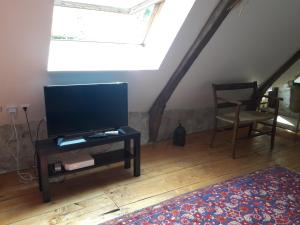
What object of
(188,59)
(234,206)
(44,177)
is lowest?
(234,206)

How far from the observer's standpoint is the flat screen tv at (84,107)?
7.66 ft

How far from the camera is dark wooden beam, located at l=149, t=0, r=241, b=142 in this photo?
7.40 feet

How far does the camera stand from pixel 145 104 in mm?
3375

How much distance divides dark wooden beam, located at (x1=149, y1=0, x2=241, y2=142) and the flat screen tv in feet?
2.17

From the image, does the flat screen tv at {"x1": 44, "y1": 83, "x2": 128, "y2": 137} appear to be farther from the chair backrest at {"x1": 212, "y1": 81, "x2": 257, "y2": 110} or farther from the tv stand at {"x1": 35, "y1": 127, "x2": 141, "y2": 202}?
the chair backrest at {"x1": 212, "y1": 81, "x2": 257, "y2": 110}

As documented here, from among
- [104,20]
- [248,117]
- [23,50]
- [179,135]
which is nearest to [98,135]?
[23,50]

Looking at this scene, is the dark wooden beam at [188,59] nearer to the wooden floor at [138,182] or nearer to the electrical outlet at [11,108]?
the wooden floor at [138,182]

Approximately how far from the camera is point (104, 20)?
2.58 metres

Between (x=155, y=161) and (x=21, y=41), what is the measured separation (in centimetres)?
195

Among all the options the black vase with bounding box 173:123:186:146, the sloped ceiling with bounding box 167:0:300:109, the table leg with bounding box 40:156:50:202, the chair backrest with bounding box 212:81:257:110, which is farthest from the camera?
the black vase with bounding box 173:123:186:146

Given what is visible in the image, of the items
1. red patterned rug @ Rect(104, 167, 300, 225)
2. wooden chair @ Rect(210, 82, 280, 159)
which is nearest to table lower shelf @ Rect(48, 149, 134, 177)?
red patterned rug @ Rect(104, 167, 300, 225)

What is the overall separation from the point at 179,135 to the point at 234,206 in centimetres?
145

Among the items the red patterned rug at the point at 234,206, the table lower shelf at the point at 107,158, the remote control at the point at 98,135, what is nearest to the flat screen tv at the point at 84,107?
the remote control at the point at 98,135

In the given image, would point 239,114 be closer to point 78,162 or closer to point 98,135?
point 98,135
